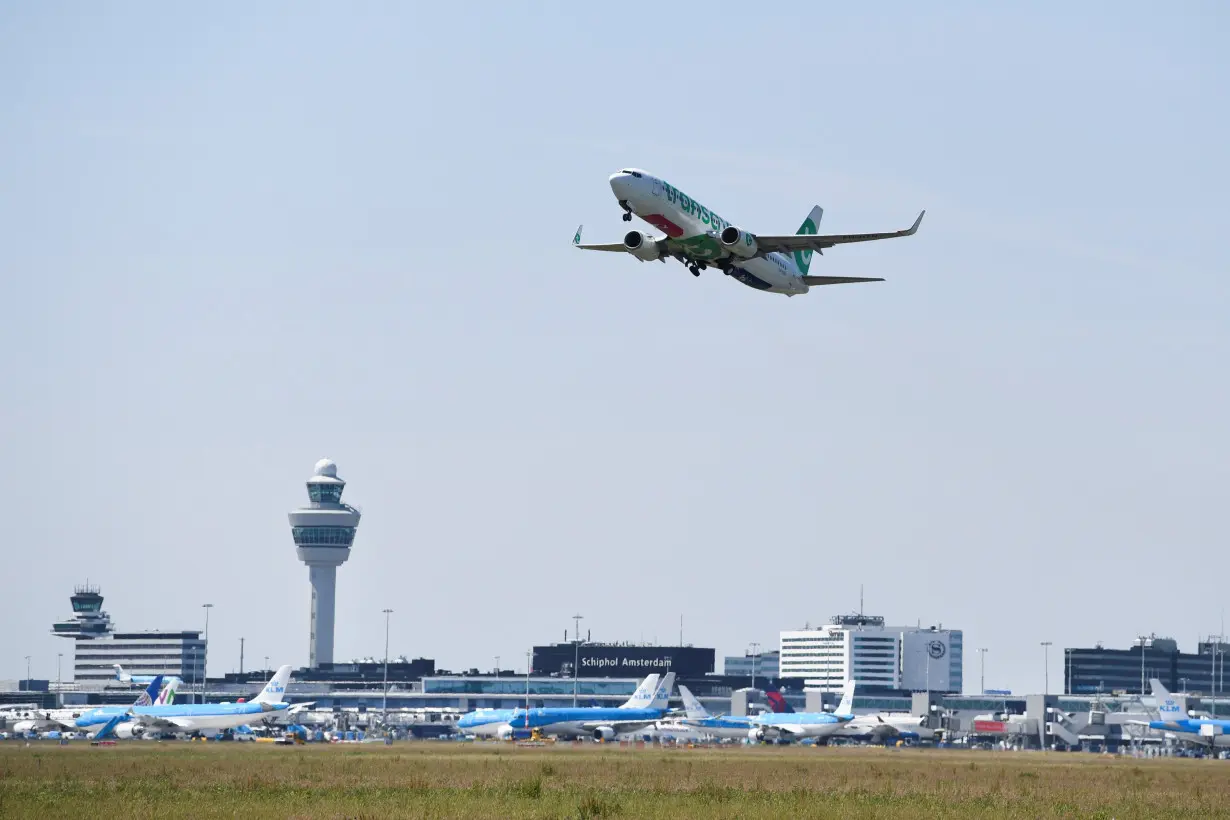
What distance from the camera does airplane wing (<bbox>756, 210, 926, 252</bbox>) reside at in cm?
8212

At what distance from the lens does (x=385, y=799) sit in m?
68.1

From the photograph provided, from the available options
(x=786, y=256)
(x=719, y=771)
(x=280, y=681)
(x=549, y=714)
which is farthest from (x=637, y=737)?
(x=786, y=256)

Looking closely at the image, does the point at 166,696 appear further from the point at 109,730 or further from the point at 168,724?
the point at 168,724

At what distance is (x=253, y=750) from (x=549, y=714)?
148ft

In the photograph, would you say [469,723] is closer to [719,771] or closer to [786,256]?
[719,771]

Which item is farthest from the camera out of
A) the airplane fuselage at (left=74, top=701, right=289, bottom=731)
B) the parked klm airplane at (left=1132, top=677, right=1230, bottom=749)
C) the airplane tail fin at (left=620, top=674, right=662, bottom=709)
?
the airplane tail fin at (left=620, top=674, right=662, bottom=709)

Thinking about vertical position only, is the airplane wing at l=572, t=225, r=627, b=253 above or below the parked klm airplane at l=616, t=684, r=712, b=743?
above

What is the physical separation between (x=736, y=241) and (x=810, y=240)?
3.77 m

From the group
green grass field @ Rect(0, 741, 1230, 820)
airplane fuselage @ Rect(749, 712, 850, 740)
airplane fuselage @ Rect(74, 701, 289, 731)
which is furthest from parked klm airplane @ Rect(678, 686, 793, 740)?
green grass field @ Rect(0, 741, 1230, 820)

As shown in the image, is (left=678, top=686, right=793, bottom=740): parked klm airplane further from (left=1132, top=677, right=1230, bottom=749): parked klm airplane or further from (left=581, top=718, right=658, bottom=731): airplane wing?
(left=1132, top=677, right=1230, bottom=749): parked klm airplane

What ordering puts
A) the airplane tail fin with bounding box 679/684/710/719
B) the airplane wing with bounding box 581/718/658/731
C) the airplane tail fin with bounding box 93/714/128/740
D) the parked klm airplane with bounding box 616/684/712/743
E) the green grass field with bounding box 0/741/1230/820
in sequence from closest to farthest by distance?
the green grass field with bounding box 0/741/1230/820 → the airplane tail fin with bounding box 93/714/128/740 → the airplane wing with bounding box 581/718/658/731 → the parked klm airplane with bounding box 616/684/712/743 → the airplane tail fin with bounding box 679/684/710/719

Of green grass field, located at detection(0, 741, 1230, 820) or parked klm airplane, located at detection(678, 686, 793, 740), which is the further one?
parked klm airplane, located at detection(678, 686, 793, 740)

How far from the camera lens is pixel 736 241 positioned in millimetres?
84188

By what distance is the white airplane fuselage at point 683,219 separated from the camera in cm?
8019
